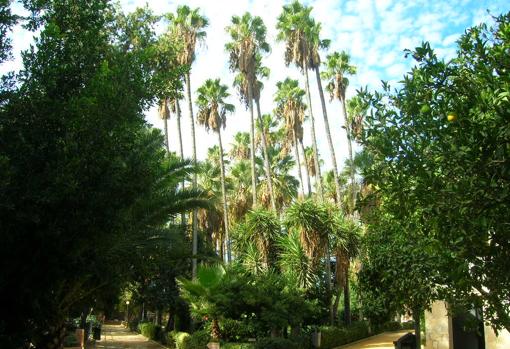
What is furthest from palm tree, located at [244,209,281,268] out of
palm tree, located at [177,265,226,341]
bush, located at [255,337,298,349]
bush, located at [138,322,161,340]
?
bush, located at [138,322,161,340]

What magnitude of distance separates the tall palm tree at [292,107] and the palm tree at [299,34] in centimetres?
404

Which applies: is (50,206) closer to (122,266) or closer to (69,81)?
(69,81)

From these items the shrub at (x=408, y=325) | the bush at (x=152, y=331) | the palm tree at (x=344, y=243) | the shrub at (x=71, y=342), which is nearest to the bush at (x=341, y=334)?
the palm tree at (x=344, y=243)

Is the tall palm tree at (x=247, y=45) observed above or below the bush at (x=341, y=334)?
above

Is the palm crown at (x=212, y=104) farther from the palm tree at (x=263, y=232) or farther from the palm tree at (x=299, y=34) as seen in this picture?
the palm tree at (x=263, y=232)

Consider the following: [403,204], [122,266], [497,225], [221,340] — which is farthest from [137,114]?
[221,340]

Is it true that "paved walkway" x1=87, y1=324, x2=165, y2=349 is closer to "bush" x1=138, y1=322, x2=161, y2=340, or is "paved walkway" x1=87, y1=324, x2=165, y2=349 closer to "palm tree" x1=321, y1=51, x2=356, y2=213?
"bush" x1=138, y1=322, x2=161, y2=340

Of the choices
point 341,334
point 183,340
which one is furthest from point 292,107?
point 183,340

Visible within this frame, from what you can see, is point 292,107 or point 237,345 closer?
point 237,345

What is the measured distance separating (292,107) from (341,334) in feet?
56.6

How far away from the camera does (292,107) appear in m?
36.3

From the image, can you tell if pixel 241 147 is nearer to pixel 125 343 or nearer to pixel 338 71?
pixel 338 71

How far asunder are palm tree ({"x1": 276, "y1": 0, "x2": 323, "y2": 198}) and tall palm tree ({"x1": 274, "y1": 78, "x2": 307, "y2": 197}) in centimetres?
404

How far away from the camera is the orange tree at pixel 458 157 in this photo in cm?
432
